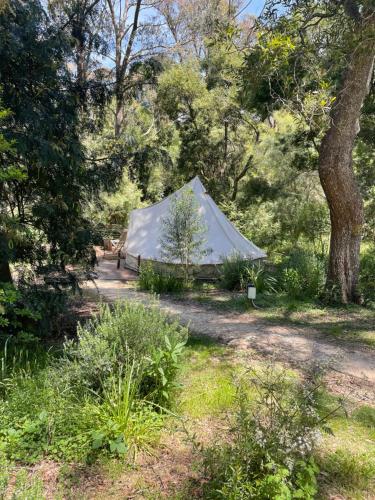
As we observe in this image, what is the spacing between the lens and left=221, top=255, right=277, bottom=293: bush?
7.73 metres

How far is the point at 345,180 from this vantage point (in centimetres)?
652

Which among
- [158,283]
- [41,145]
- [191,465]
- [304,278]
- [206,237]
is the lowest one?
[191,465]

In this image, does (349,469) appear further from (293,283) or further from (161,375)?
(293,283)

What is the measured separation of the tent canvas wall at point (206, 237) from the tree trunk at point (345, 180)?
9.51ft

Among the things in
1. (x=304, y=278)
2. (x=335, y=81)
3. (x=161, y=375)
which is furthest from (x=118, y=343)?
(x=335, y=81)

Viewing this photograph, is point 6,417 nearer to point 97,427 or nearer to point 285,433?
point 97,427

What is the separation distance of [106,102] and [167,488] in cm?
447

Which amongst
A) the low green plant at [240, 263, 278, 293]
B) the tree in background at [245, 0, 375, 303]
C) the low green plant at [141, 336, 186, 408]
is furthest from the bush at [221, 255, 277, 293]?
the low green plant at [141, 336, 186, 408]

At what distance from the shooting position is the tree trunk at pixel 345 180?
622cm

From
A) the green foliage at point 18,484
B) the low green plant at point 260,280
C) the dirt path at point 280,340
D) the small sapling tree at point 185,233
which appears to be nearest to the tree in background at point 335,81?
the low green plant at point 260,280

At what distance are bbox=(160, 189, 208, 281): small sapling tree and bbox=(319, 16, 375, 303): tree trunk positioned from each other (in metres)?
3.03

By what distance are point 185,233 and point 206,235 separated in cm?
159

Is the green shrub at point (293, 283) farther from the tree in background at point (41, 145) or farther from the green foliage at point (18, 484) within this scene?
the green foliage at point (18, 484)

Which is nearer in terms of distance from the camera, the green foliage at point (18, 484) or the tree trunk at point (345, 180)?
the green foliage at point (18, 484)
